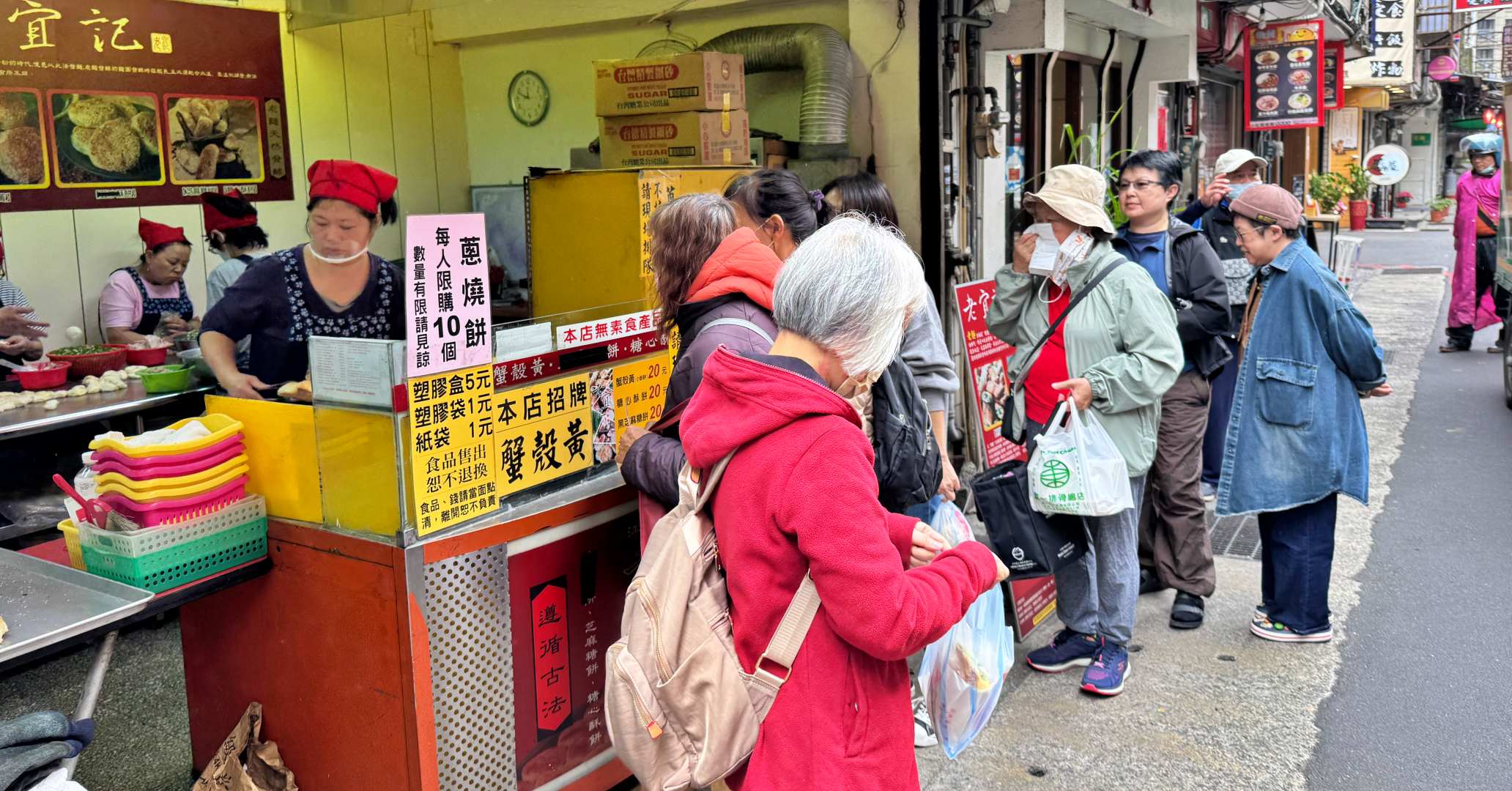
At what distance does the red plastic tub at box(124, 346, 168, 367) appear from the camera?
18.9 ft

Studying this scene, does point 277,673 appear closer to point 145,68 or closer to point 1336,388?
point 1336,388

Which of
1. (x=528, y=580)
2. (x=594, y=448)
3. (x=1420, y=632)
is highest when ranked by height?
(x=594, y=448)

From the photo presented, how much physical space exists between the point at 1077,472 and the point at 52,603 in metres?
2.99

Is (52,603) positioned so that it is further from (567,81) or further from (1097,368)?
(567,81)

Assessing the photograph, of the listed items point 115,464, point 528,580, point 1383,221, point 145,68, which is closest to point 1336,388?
point 528,580

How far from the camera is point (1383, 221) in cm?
3250

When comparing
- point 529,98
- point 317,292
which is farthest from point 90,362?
point 529,98

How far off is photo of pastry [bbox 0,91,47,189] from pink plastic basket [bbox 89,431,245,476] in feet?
14.7

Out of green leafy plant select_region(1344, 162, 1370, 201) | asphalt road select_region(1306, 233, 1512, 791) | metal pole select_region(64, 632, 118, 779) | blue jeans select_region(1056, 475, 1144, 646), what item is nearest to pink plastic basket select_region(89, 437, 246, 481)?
metal pole select_region(64, 632, 118, 779)

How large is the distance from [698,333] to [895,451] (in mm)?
574

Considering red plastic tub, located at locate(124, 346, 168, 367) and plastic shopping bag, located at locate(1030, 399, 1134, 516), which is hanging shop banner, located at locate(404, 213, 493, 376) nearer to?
plastic shopping bag, located at locate(1030, 399, 1134, 516)

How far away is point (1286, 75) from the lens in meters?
12.4

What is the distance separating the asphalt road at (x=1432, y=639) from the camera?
3777mm

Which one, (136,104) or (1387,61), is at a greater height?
(1387,61)
